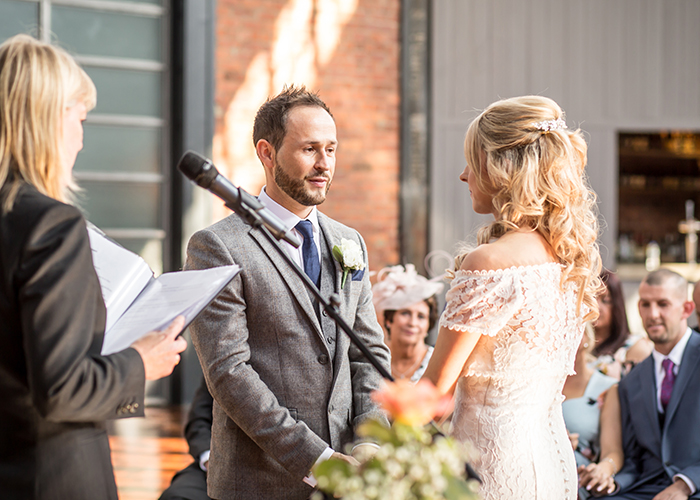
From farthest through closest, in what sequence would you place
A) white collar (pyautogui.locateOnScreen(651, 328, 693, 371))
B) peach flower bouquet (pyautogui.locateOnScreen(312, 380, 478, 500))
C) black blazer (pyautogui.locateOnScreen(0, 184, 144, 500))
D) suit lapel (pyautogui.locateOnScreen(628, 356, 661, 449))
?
white collar (pyautogui.locateOnScreen(651, 328, 693, 371)) → suit lapel (pyautogui.locateOnScreen(628, 356, 661, 449)) → black blazer (pyautogui.locateOnScreen(0, 184, 144, 500)) → peach flower bouquet (pyautogui.locateOnScreen(312, 380, 478, 500))

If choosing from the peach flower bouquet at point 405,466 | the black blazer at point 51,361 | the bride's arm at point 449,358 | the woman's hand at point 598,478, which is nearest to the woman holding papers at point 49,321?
the black blazer at point 51,361

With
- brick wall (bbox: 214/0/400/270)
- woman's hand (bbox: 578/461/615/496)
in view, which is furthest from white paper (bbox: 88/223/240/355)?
brick wall (bbox: 214/0/400/270)

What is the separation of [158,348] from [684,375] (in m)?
2.43

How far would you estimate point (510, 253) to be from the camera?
1.62 metres

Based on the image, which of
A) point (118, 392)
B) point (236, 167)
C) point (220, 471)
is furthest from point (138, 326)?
point (236, 167)

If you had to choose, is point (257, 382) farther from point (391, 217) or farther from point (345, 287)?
point (391, 217)

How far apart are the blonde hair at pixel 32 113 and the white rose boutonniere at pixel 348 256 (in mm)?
789

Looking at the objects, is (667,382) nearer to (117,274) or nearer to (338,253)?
(338,253)

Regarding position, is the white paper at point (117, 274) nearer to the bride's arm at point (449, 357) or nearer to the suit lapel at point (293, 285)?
the suit lapel at point (293, 285)

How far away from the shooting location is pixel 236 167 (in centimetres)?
592

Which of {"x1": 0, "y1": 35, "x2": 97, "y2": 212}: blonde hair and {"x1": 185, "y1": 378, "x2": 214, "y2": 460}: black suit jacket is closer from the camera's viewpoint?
{"x1": 0, "y1": 35, "x2": 97, "y2": 212}: blonde hair

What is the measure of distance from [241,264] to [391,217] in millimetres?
4799

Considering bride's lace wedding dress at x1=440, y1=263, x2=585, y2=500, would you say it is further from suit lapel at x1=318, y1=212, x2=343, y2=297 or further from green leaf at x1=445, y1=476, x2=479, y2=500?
green leaf at x1=445, y1=476, x2=479, y2=500

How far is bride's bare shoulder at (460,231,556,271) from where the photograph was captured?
5.28 ft
